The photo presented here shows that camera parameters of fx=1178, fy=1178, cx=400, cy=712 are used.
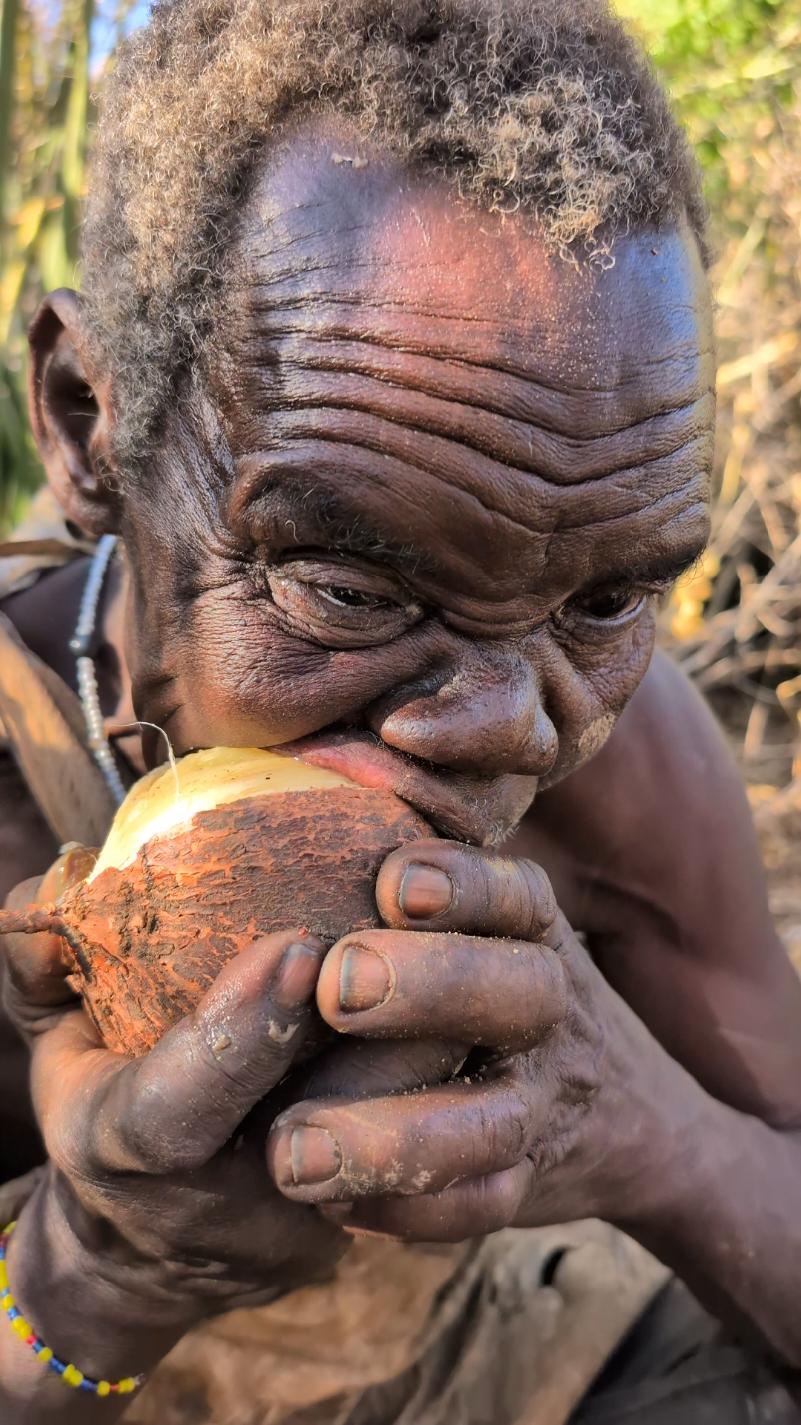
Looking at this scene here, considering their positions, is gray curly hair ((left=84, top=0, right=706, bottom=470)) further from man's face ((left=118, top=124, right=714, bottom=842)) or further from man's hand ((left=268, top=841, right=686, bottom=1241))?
man's hand ((left=268, top=841, right=686, bottom=1241))

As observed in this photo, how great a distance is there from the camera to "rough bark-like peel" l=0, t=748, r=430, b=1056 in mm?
1352

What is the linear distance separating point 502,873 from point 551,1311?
1506 millimetres

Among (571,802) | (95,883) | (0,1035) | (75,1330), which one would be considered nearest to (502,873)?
(95,883)

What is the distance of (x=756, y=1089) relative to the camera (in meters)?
2.58

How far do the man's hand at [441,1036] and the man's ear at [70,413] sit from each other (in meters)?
0.86

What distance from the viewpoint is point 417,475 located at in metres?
1.37

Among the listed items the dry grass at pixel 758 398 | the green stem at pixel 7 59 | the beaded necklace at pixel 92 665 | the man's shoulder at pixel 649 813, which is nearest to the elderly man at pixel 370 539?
the beaded necklace at pixel 92 665

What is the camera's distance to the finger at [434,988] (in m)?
1.21

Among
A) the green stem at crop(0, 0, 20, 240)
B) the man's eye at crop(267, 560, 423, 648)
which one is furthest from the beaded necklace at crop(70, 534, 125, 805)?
the green stem at crop(0, 0, 20, 240)

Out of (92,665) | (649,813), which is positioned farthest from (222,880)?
(649,813)

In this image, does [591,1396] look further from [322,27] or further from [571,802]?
[322,27]

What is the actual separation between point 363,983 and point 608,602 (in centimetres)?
69

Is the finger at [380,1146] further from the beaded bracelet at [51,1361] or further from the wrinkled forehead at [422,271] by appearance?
the wrinkled forehead at [422,271]

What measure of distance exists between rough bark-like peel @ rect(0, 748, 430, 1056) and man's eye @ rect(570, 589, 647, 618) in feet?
1.31
